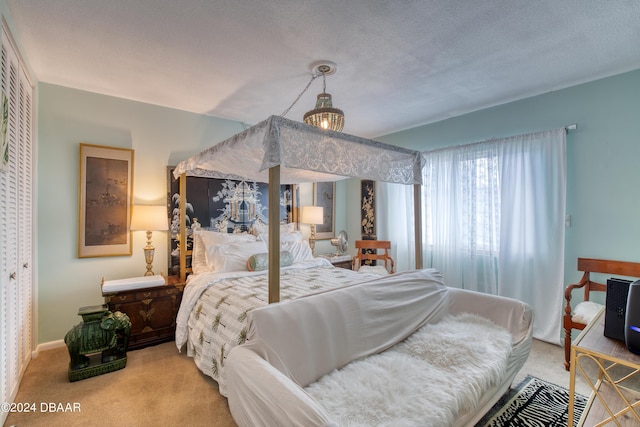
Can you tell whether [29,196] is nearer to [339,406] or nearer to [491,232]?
[339,406]

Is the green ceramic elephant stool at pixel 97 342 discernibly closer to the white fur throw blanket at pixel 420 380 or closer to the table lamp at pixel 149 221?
the table lamp at pixel 149 221

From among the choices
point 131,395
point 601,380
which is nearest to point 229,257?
point 131,395

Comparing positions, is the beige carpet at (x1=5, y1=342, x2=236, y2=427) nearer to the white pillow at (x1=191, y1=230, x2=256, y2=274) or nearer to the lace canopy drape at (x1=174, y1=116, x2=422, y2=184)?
the white pillow at (x1=191, y1=230, x2=256, y2=274)

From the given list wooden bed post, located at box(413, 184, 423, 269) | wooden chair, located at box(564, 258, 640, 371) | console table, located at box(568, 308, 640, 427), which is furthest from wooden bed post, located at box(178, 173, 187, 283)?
wooden chair, located at box(564, 258, 640, 371)

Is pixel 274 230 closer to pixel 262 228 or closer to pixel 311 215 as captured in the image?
pixel 262 228

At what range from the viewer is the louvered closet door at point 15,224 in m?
1.81

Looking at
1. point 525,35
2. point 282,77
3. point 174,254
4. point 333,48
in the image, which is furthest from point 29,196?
point 525,35

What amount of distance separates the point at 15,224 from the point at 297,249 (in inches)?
99.7

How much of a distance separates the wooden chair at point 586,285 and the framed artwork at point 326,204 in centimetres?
316

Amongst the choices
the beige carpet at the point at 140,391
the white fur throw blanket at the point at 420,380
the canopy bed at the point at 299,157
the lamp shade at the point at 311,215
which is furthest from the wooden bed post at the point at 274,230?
the lamp shade at the point at 311,215

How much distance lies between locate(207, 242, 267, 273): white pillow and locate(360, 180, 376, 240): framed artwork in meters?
2.12

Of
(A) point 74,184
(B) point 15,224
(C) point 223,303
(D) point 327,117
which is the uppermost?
(D) point 327,117

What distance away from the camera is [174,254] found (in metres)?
3.43

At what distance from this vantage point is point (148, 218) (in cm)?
303
